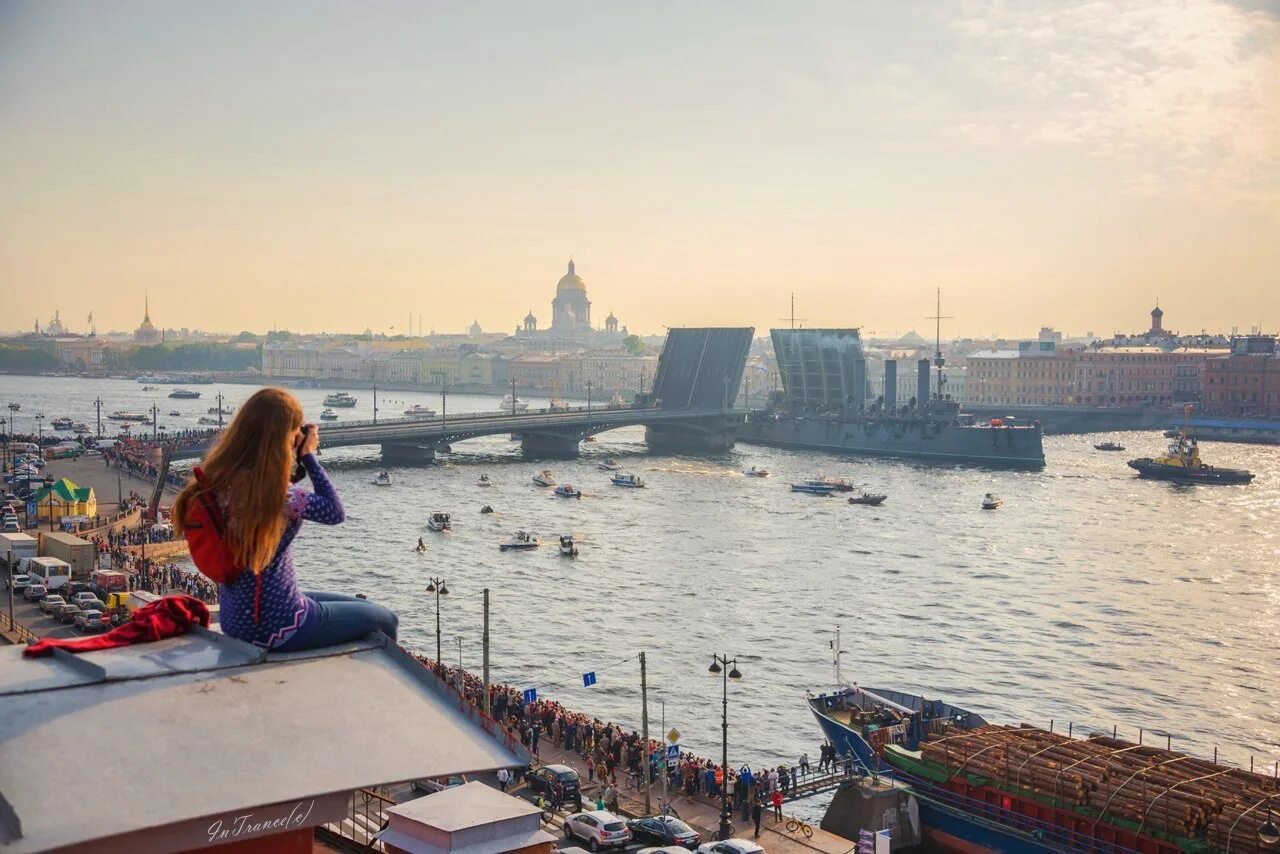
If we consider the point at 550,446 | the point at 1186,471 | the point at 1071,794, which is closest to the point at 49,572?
the point at 1071,794

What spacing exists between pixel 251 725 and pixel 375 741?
0.18 meters

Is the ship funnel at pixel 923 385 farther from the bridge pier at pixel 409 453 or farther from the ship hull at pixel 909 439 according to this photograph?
the bridge pier at pixel 409 453

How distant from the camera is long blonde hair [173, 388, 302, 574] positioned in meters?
2.12

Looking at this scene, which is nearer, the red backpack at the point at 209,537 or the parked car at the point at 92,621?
the red backpack at the point at 209,537

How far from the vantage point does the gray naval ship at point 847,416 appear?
1874 inches

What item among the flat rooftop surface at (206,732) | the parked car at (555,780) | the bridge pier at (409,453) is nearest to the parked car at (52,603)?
the parked car at (555,780)

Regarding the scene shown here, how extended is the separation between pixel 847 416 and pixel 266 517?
50.1 m

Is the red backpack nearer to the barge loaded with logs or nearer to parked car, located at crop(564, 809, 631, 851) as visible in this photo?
parked car, located at crop(564, 809, 631, 851)

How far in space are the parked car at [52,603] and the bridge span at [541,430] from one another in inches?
672

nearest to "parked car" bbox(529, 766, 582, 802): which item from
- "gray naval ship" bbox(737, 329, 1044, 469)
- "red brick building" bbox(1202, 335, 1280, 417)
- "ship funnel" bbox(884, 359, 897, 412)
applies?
"gray naval ship" bbox(737, 329, 1044, 469)

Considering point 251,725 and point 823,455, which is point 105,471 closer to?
point 823,455

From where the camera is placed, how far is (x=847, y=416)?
5150cm

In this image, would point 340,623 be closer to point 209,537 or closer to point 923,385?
point 209,537

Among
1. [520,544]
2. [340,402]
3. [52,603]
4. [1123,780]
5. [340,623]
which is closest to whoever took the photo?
[340,623]
